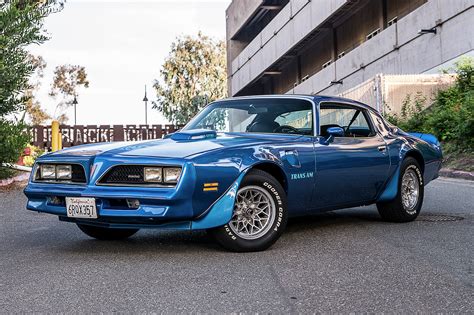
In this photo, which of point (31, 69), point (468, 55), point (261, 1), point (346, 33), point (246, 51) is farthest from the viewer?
point (246, 51)

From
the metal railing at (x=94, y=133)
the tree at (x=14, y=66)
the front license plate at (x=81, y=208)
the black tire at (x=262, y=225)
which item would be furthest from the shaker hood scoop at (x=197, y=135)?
the metal railing at (x=94, y=133)

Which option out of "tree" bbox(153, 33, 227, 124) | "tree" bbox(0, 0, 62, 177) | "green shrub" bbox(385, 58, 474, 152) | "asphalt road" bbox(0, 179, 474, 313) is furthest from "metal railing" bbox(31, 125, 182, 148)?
"asphalt road" bbox(0, 179, 474, 313)

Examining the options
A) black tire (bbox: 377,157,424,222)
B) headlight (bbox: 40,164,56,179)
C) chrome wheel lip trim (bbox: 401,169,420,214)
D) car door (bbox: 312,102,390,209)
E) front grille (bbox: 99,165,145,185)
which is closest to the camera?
front grille (bbox: 99,165,145,185)

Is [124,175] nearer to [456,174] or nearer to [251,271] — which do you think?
[251,271]

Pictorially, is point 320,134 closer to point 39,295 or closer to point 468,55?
point 39,295

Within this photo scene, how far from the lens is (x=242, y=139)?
6.18 m

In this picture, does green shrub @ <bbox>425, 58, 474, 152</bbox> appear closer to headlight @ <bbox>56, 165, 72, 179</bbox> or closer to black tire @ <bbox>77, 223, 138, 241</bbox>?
black tire @ <bbox>77, 223, 138, 241</bbox>

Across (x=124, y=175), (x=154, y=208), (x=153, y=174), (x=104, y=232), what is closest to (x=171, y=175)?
(x=153, y=174)

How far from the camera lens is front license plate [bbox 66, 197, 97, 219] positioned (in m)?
5.58

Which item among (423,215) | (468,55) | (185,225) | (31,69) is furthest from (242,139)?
(468,55)

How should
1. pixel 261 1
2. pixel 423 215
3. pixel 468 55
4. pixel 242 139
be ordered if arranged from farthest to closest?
1. pixel 261 1
2. pixel 468 55
3. pixel 423 215
4. pixel 242 139

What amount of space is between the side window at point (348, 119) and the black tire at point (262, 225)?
136 centimetres

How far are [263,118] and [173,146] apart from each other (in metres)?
1.33

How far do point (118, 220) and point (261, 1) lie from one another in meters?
42.3
